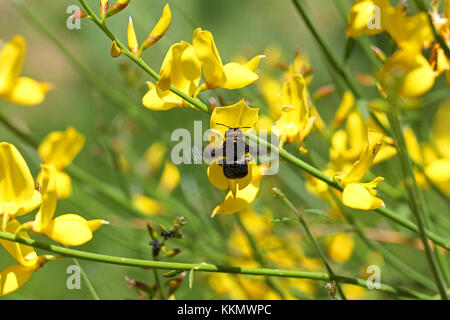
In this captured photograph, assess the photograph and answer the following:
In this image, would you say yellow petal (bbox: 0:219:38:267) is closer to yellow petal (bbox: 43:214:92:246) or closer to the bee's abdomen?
yellow petal (bbox: 43:214:92:246)

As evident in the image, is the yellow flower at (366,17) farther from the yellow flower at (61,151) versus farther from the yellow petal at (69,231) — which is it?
the yellow flower at (61,151)

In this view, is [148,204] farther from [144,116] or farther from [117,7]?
[117,7]

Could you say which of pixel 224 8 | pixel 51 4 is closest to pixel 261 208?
pixel 224 8

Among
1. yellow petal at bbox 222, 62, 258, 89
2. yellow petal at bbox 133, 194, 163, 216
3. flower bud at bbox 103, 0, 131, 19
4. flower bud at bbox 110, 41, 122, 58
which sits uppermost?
yellow petal at bbox 133, 194, 163, 216

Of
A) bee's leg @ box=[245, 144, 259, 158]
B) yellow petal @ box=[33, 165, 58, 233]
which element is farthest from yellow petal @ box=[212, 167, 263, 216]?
yellow petal @ box=[33, 165, 58, 233]

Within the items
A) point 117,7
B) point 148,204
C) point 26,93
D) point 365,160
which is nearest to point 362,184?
point 365,160
